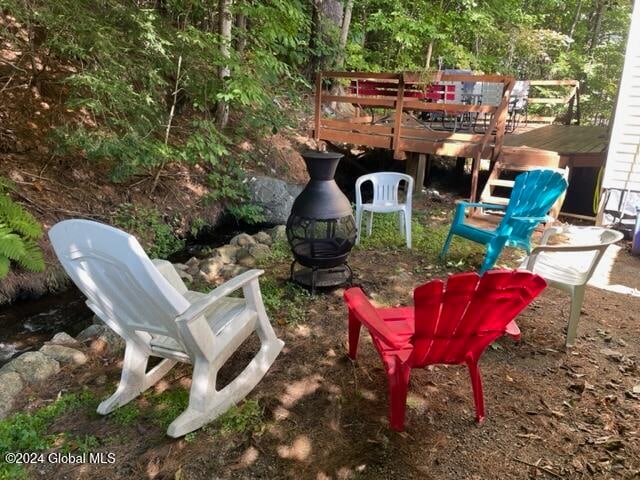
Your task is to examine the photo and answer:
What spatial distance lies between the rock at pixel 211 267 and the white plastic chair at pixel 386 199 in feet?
4.67

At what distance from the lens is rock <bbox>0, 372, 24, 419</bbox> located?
6.69 feet

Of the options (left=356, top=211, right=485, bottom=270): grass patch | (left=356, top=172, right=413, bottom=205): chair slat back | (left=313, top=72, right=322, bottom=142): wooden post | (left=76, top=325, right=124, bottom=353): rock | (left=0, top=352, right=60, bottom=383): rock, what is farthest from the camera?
(left=313, top=72, right=322, bottom=142): wooden post

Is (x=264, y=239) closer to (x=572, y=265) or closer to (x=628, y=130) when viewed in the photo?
(x=572, y=265)

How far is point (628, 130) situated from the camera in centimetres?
484

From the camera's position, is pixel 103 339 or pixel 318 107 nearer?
pixel 103 339

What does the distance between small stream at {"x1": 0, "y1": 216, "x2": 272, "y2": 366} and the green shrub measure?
93cm

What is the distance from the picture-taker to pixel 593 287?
350 centimetres

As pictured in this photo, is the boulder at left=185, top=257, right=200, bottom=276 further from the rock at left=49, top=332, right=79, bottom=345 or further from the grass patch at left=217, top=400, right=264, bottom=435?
the grass patch at left=217, top=400, right=264, bottom=435

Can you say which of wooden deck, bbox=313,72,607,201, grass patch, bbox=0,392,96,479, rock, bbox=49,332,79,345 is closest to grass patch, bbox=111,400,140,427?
grass patch, bbox=0,392,96,479

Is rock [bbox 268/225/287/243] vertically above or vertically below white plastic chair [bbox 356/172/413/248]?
below

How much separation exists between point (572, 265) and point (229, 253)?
10.2ft

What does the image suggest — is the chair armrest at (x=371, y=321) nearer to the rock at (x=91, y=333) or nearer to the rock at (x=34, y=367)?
the rock at (x=34, y=367)

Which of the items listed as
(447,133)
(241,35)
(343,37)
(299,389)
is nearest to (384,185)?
(447,133)

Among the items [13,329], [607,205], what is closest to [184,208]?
[13,329]
